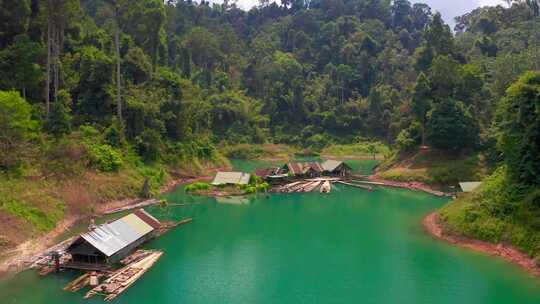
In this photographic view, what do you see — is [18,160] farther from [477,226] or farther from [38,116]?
[477,226]

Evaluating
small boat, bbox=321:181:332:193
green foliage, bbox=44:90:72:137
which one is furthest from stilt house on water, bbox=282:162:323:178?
green foliage, bbox=44:90:72:137

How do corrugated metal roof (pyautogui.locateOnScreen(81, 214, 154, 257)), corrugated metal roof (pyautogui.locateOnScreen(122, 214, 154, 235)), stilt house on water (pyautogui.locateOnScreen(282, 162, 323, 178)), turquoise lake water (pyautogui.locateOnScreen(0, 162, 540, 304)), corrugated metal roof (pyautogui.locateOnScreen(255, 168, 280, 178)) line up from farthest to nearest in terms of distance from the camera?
stilt house on water (pyautogui.locateOnScreen(282, 162, 323, 178)), corrugated metal roof (pyautogui.locateOnScreen(255, 168, 280, 178)), corrugated metal roof (pyautogui.locateOnScreen(122, 214, 154, 235)), corrugated metal roof (pyautogui.locateOnScreen(81, 214, 154, 257)), turquoise lake water (pyautogui.locateOnScreen(0, 162, 540, 304))

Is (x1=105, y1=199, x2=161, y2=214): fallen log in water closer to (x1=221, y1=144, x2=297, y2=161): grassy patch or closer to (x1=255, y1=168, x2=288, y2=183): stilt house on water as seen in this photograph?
(x1=255, y1=168, x2=288, y2=183): stilt house on water

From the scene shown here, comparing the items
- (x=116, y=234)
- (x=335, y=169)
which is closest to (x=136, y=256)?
(x=116, y=234)

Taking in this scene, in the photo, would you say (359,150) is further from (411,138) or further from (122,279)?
(122,279)

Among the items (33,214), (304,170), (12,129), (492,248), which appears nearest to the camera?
(492,248)

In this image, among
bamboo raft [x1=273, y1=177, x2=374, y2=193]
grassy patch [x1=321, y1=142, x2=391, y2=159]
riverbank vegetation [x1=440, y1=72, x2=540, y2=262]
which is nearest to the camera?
riverbank vegetation [x1=440, y1=72, x2=540, y2=262]

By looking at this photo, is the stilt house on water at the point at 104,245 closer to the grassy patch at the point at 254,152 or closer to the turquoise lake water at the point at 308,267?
the turquoise lake water at the point at 308,267
